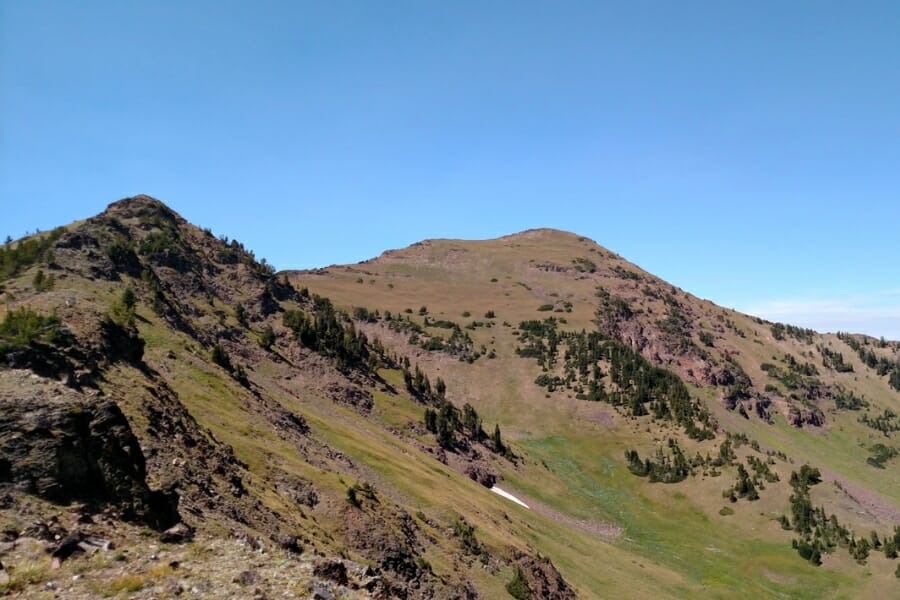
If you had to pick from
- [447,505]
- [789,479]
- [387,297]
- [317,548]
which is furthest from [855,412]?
[317,548]

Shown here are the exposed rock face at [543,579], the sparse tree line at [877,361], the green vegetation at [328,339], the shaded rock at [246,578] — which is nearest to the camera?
the shaded rock at [246,578]

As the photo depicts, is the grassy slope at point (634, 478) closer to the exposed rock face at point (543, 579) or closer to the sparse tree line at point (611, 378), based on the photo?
the sparse tree line at point (611, 378)

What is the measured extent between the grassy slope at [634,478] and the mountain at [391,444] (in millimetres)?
424

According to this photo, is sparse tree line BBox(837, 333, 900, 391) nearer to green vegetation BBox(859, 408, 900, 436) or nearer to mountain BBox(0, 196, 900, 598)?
mountain BBox(0, 196, 900, 598)

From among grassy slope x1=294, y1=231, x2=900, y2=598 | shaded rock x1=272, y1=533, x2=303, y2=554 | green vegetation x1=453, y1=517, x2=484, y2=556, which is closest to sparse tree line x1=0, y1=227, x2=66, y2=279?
shaded rock x1=272, y1=533, x2=303, y2=554

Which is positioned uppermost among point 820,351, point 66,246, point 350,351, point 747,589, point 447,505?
point 820,351

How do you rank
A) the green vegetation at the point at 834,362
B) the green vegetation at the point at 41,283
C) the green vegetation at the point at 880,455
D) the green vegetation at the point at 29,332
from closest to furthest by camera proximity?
the green vegetation at the point at 29,332 < the green vegetation at the point at 41,283 < the green vegetation at the point at 880,455 < the green vegetation at the point at 834,362

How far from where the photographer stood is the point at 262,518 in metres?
23.9

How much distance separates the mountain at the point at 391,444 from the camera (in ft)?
54.0

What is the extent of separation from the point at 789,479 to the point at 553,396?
142ft

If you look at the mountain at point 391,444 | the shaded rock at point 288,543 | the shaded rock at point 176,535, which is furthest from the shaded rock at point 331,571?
the shaded rock at point 288,543

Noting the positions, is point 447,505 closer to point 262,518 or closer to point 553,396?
point 262,518

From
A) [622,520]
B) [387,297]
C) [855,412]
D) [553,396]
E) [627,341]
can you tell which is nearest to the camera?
[622,520]

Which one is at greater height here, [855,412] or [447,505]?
[855,412]
